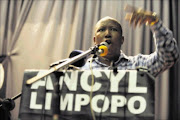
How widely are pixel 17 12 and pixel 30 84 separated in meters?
1.78

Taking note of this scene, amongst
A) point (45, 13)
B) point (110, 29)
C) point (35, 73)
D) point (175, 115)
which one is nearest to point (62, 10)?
point (45, 13)

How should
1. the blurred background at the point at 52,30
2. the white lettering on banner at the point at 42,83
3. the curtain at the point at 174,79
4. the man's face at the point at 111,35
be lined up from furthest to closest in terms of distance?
the blurred background at the point at 52,30 → the curtain at the point at 174,79 → the man's face at the point at 111,35 → the white lettering on banner at the point at 42,83

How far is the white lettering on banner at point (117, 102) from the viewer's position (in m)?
1.01

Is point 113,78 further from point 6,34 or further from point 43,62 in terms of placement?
point 6,34

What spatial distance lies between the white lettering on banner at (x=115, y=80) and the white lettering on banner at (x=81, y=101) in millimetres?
106

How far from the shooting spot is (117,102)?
40.0 inches

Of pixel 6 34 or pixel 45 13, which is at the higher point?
pixel 45 13

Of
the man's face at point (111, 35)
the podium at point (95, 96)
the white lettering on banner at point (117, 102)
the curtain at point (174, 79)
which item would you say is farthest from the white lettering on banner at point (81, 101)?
the curtain at point (174, 79)

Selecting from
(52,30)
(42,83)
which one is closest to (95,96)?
(42,83)

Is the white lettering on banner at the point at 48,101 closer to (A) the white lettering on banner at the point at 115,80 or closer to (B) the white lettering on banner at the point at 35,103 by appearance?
(B) the white lettering on banner at the point at 35,103

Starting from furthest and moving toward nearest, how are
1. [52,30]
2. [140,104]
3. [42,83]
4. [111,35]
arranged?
[52,30] → [111,35] → [42,83] → [140,104]

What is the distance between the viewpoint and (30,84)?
43.6 inches

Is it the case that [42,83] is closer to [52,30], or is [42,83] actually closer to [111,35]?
[111,35]

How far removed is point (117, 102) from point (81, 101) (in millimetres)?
143
